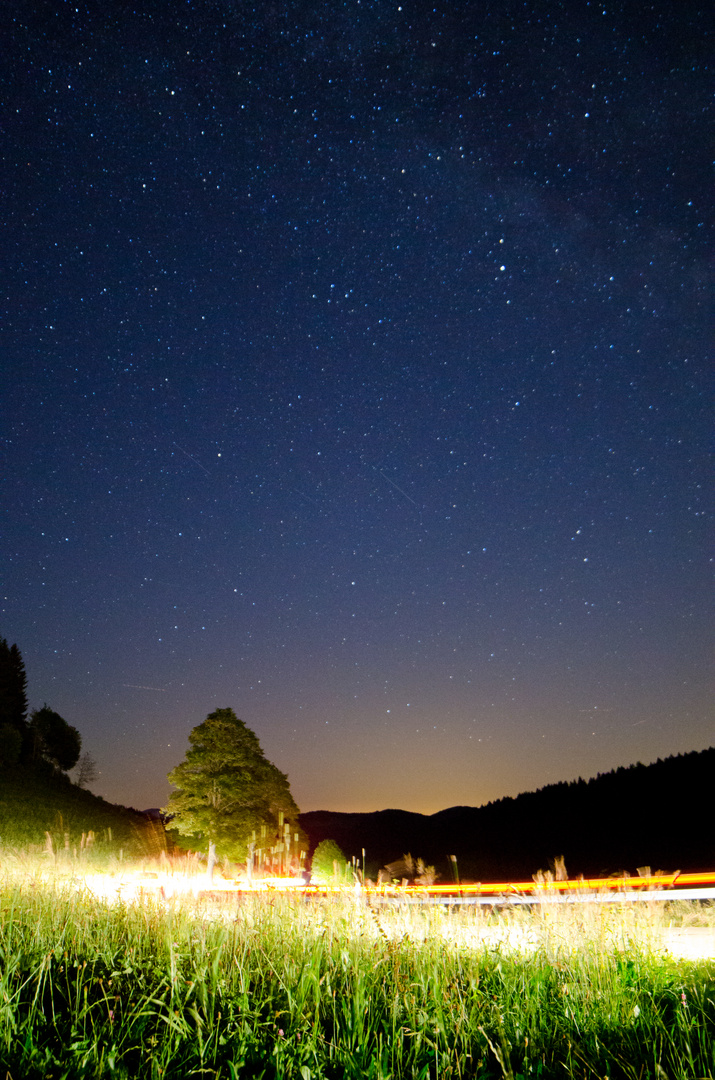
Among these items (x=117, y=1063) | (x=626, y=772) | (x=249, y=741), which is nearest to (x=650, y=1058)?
(x=117, y=1063)

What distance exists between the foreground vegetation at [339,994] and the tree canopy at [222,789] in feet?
65.6

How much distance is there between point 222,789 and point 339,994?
74.5 ft

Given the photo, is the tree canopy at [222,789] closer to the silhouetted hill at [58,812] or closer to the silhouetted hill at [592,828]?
the silhouetted hill at [58,812]

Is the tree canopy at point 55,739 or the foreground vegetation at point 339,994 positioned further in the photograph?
the tree canopy at point 55,739

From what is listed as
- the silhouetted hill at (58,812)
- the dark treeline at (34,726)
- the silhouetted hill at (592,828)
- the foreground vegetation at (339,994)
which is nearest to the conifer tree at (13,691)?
the dark treeline at (34,726)

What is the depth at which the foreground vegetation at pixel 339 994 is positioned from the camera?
322 cm

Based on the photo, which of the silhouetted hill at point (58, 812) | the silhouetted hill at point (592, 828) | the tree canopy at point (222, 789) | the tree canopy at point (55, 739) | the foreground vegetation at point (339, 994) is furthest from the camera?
the tree canopy at point (55, 739)

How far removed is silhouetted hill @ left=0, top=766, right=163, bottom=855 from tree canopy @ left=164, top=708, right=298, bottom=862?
22.6 ft

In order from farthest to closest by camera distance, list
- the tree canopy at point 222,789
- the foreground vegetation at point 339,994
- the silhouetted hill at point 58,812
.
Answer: the silhouetted hill at point 58,812 → the tree canopy at point 222,789 → the foreground vegetation at point 339,994

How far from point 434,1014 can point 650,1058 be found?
48.2 inches

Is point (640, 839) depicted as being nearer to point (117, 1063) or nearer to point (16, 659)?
point (16, 659)

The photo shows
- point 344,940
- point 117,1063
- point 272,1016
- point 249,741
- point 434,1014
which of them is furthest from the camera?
point 249,741

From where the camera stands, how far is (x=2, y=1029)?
10.8ft

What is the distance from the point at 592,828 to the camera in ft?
200
